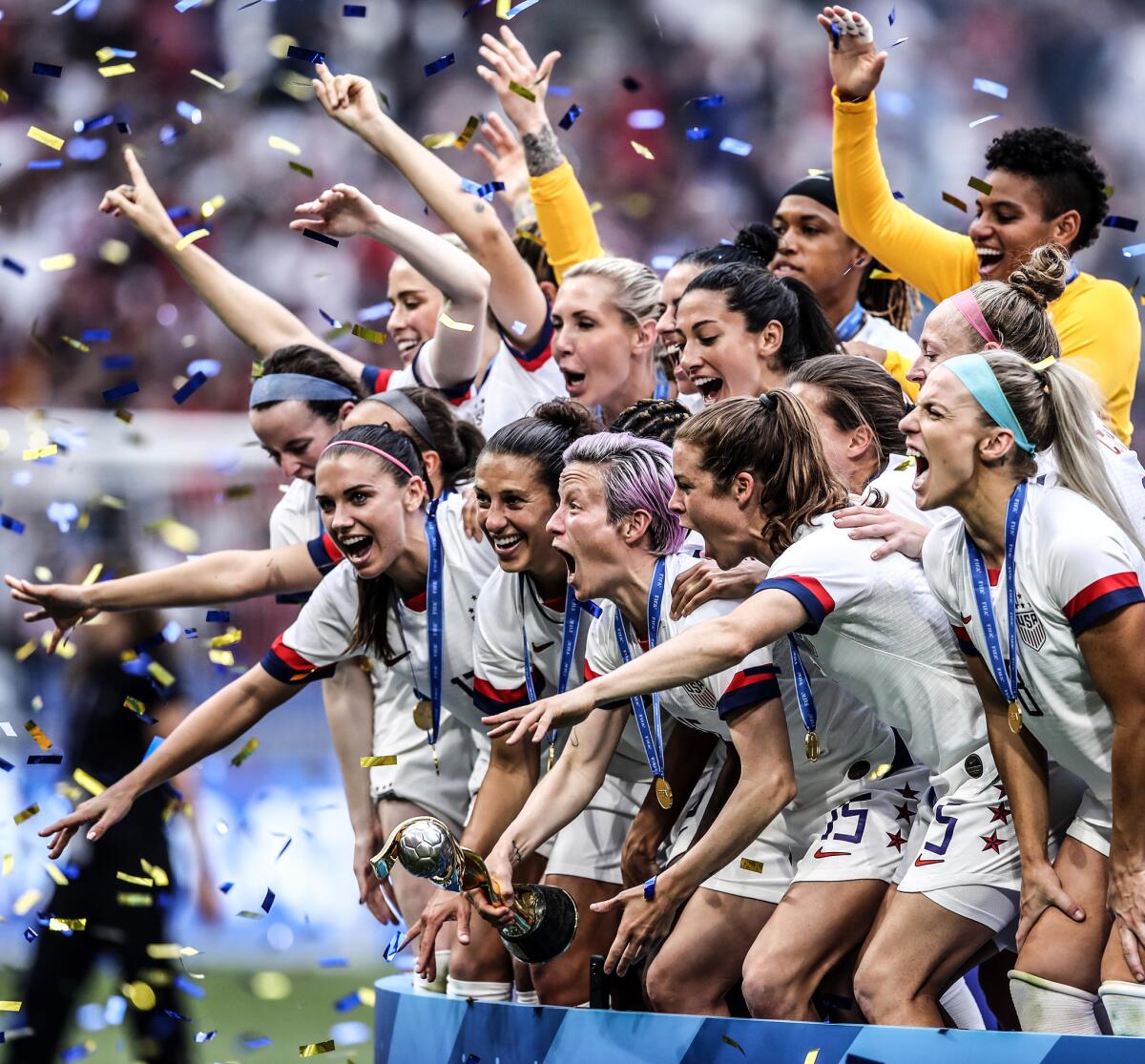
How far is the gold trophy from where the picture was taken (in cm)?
329

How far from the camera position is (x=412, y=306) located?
550cm

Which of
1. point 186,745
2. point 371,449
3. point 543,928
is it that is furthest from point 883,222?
point 186,745

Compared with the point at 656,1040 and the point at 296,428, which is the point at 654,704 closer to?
the point at 656,1040

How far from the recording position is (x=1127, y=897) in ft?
9.50

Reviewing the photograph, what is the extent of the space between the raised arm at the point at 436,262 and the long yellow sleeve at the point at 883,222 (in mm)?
997

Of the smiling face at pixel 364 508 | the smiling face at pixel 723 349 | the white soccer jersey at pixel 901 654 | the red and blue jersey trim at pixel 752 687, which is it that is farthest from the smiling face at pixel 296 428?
the white soccer jersey at pixel 901 654

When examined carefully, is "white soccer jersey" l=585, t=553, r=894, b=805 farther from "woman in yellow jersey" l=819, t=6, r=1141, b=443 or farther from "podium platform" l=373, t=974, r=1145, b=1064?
"woman in yellow jersey" l=819, t=6, r=1141, b=443

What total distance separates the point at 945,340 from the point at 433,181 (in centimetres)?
174

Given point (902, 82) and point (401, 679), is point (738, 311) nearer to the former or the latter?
point (401, 679)

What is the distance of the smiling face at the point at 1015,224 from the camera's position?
13.6ft

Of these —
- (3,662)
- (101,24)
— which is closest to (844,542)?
(3,662)

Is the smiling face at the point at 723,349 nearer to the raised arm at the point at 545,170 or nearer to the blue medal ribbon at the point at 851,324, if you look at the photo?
the blue medal ribbon at the point at 851,324

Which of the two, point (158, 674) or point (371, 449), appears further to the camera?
point (158, 674)

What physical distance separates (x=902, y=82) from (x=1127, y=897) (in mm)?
6932
